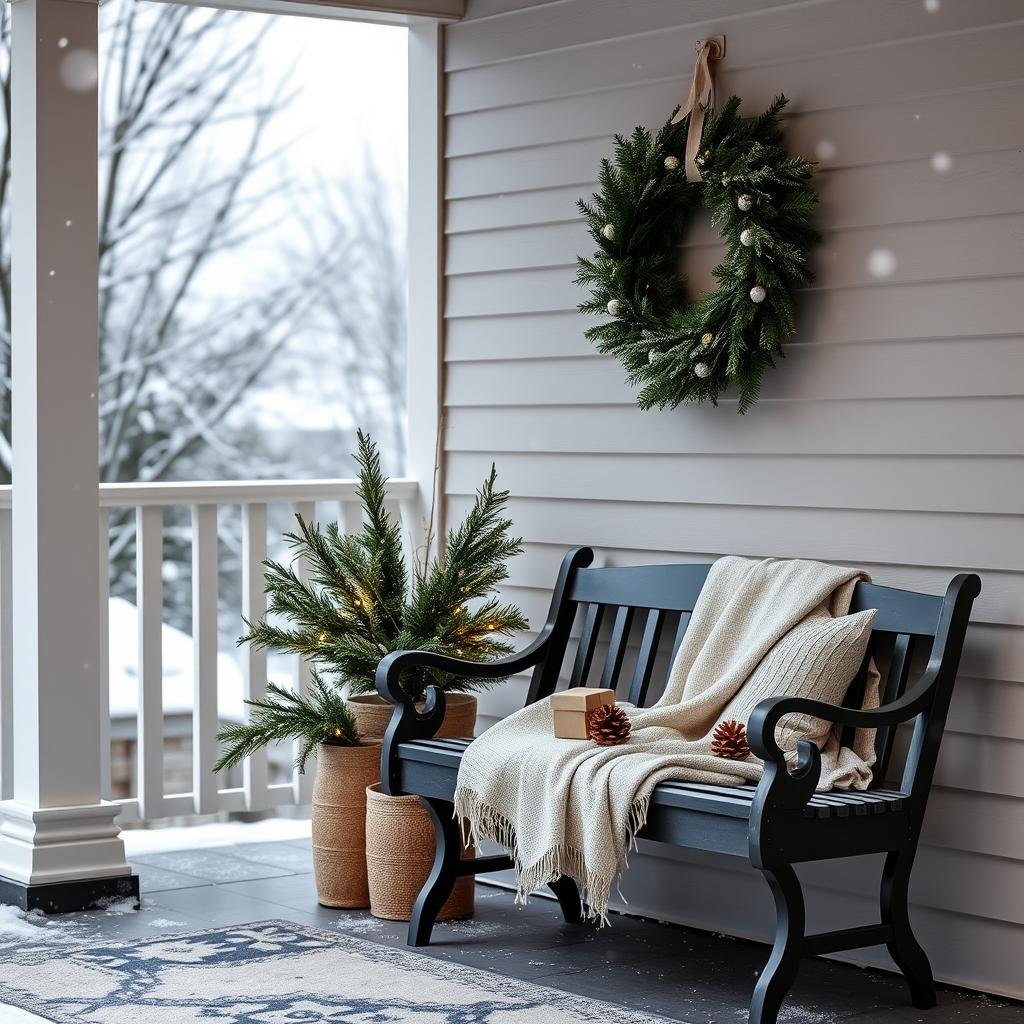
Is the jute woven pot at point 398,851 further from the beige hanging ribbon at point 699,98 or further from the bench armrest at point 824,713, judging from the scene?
the beige hanging ribbon at point 699,98

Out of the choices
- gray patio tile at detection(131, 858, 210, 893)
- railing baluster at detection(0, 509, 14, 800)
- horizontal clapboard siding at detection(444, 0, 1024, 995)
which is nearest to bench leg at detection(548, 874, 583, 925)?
horizontal clapboard siding at detection(444, 0, 1024, 995)

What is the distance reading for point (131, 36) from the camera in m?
9.38

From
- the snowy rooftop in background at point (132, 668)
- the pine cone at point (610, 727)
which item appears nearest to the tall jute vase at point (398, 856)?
the pine cone at point (610, 727)

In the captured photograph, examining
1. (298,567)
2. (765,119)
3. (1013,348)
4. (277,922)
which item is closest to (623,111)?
(765,119)

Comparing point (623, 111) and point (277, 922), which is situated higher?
point (623, 111)

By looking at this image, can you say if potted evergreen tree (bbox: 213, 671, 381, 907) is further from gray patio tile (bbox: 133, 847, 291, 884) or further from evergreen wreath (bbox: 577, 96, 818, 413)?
evergreen wreath (bbox: 577, 96, 818, 413)

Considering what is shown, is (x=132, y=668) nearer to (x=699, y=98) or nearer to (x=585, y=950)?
(x=585, y=950)

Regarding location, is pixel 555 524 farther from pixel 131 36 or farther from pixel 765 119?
pixel 131 36

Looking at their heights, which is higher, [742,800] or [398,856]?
[742,800]

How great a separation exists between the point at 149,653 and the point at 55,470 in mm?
770

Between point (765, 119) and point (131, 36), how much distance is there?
246 inches

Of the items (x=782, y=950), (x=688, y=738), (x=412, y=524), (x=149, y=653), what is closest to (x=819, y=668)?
(x=688, y=738)

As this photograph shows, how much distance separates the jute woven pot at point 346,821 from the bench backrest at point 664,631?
0.46 m

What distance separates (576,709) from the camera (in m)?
3.73
